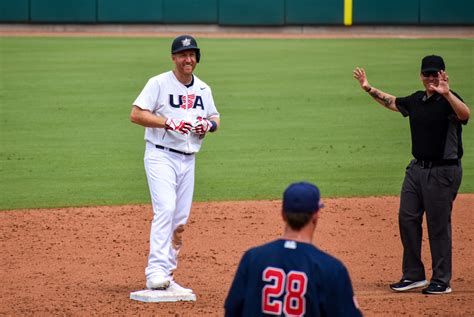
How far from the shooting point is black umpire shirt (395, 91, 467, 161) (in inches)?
311

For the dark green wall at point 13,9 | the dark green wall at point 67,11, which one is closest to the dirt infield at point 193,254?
the dark green wall at point 13,9

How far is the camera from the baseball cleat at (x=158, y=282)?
772 centimetres

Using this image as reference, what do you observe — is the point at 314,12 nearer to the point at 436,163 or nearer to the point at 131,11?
the point at 131,11

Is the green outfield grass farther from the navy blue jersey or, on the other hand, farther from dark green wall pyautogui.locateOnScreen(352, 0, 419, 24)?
the navy blue jersey

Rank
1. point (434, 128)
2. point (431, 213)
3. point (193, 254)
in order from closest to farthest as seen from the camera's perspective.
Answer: point (434, 128) < point (431, 213) < point (193, 254)

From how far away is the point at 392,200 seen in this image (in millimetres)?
12242

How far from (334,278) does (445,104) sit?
395 cm

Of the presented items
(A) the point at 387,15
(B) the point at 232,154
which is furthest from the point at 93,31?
(B) the point at 232,154

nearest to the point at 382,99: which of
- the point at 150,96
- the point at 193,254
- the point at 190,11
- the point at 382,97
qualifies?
the point at 382,97

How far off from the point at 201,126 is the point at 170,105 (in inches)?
11.9

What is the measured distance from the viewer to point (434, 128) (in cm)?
791

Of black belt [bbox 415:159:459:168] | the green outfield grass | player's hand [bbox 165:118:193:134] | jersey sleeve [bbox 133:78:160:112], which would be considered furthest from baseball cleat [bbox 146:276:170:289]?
the green outfield grass

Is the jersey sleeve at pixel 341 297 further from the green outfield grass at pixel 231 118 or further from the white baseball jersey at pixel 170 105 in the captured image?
the green outfield grass at pixel 231 118

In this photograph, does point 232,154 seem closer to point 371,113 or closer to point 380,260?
point 371,113
